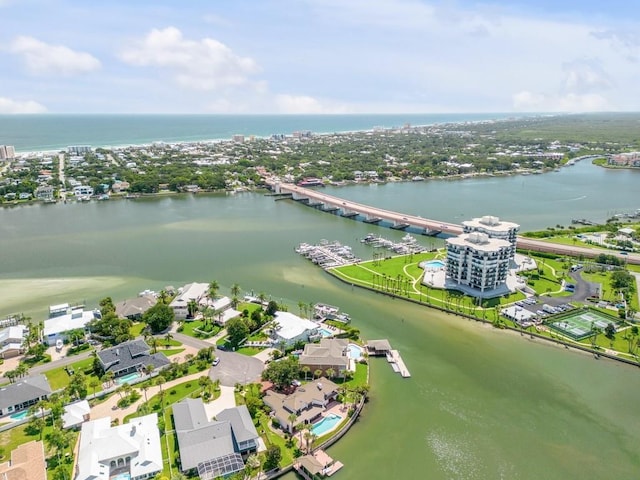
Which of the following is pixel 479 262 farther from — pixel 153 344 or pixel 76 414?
pixel 76 414

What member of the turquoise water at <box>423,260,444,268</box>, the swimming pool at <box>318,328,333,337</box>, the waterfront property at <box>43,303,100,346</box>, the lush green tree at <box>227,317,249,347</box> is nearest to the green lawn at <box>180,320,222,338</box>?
the lush green tree at <box>227,317,249,347</box>

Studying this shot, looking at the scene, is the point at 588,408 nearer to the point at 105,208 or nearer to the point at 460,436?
the point at 460,436

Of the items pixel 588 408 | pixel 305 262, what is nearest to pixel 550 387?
pixel 588 408

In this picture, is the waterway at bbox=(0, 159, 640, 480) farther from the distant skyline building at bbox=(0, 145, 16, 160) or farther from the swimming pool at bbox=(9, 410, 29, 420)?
the distant skyline building at bbox=(0, 145, 16, 160)

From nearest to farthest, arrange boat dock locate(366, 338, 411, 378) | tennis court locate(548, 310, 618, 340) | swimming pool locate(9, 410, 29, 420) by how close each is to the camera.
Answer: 1. swimming pool locate(9, 410, 29, 420)
2. boat dock locate(366, 338, 411, 378)
3. tennis court locate(548, 310, 618, 340)

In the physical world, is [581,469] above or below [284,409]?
below

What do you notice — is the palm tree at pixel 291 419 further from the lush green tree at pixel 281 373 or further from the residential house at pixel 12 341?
the residential house at pixel 12 341

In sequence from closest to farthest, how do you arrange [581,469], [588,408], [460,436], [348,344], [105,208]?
[581,469] → [460,436] → [588,408] → [348,344] → [105,208]

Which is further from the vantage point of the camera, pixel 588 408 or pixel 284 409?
pixel 588 408
